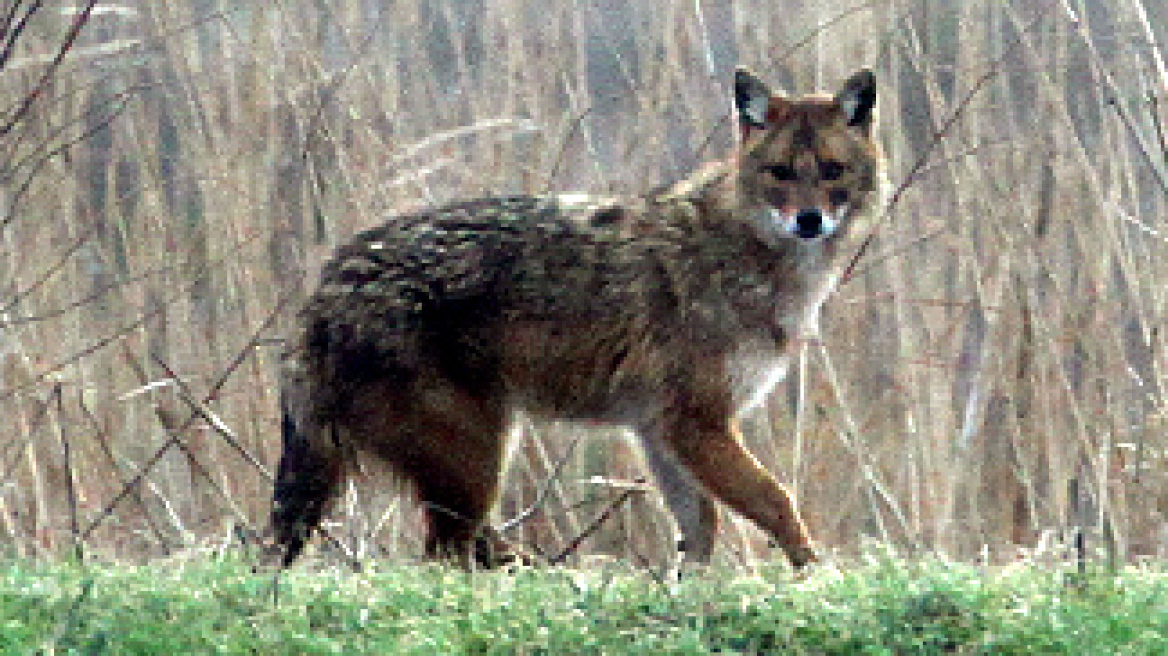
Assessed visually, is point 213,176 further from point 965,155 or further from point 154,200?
point 965,155

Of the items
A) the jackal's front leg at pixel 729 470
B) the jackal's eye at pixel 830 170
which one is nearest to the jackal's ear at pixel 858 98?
the jackal's eye at pixel 830 170

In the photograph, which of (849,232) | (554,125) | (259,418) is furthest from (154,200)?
(849,232)

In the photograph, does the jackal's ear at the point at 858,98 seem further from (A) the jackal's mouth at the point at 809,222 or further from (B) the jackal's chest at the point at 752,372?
(B) the jackal's chest at the point at 752,372

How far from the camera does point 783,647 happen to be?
4043 millimetres

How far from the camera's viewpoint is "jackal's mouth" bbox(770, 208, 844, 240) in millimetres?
6039

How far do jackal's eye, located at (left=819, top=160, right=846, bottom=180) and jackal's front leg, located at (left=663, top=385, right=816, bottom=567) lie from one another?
0.76 meters

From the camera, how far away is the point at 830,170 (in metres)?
6.25

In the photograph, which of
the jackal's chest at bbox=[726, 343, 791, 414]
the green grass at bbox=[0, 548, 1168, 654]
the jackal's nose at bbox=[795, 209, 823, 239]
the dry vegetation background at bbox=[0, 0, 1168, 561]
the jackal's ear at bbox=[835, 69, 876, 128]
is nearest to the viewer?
the green grass at bbox=[0, 548, 1168, 654]

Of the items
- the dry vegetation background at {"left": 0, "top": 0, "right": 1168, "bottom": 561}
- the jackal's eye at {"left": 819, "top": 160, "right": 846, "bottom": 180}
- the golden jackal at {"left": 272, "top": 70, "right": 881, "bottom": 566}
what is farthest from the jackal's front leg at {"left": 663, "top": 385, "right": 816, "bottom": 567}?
the jackal's eye at {"left": 819, "top": 160, "right": 846, "bottom": 180}

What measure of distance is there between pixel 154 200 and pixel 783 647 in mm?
3700

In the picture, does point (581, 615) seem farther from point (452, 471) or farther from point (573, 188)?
point (573, 188)

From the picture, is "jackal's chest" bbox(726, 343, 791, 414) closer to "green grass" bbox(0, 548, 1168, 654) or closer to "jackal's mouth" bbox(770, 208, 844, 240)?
"jackal's mouth" bbox(770, 208, 844, 240)

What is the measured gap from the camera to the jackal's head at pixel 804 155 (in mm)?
6203

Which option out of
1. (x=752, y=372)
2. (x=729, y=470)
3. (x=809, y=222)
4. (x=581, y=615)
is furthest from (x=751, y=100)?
(x=581, y=615)
